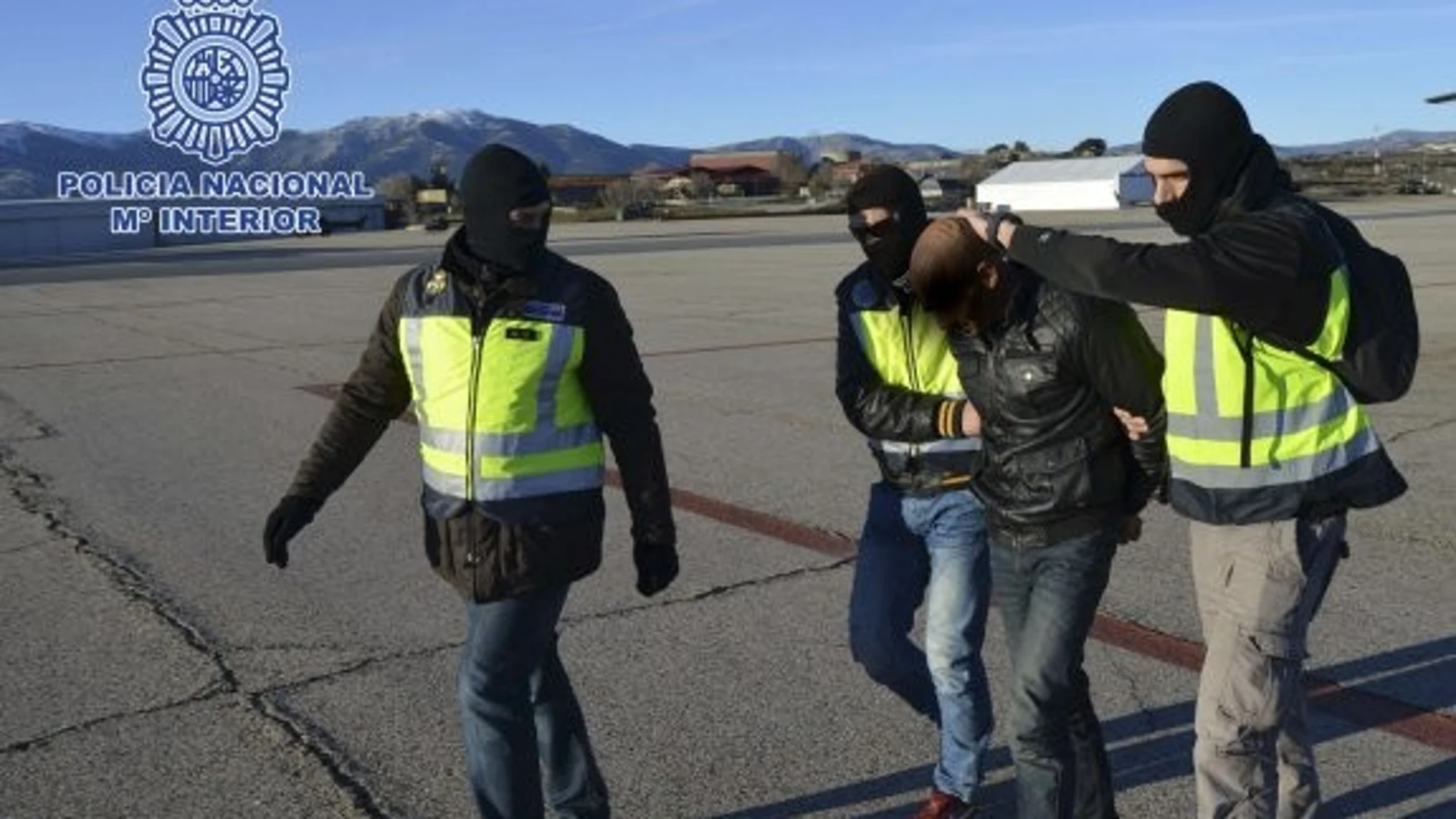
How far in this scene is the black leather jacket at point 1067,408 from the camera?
2984 millimetres

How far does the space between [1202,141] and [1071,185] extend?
83.5 meters

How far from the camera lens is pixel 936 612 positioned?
336 cm

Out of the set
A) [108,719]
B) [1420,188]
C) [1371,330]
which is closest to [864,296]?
[1371,330]

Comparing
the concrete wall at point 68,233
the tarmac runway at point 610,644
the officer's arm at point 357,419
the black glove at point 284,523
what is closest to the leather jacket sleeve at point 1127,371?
the tarmac runway at point 610,644

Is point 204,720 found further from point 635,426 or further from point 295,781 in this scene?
point 635,426

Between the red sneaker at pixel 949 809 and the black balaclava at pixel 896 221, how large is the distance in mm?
1336

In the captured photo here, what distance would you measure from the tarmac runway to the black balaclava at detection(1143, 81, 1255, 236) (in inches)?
66.6

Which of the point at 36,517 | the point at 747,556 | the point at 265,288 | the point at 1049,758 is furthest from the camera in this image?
the point at 265,288

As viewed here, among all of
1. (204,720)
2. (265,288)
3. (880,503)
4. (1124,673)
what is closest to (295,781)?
(204,720)

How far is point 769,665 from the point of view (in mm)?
4758

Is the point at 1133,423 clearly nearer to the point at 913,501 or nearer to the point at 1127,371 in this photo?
the point at 1127,371

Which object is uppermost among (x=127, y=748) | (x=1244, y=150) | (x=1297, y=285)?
(x=1244, y=150)

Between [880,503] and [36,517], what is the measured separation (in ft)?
18.9

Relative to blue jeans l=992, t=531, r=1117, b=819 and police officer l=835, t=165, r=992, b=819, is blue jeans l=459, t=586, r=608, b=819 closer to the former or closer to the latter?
police officer l=835, t=165, r=992, b=819
